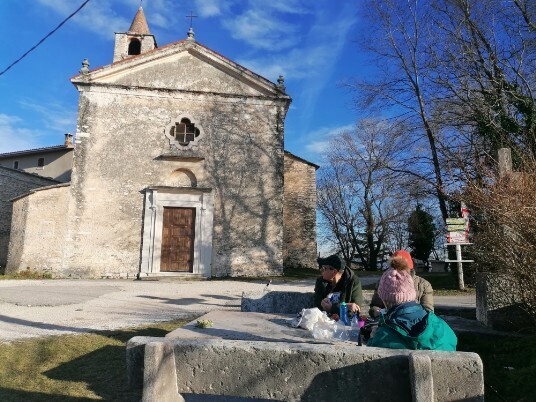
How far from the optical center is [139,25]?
83.9 feet

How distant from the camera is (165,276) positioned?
1546 cm

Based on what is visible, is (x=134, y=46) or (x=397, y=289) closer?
(x=397, y=289)

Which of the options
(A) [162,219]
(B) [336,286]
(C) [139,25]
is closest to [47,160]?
(C) [139,25]

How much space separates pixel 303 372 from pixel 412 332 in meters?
1.04

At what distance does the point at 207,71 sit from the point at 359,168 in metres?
19.7

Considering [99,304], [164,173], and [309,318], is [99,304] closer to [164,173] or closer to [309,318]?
[309,318]

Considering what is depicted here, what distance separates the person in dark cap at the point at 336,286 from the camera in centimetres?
467

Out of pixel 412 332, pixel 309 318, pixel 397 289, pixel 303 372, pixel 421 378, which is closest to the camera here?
pixel 421 378

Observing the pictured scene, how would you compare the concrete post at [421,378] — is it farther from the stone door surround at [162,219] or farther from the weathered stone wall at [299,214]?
the weathered stone wall at [299,214]

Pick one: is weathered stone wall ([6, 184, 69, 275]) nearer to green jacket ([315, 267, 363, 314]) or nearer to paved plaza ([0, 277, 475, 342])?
paved plaza ([0, 277, 475, 342])

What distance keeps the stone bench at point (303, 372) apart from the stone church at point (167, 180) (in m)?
13.6

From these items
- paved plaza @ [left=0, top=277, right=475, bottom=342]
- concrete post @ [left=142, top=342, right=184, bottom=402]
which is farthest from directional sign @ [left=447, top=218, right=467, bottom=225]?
concrete post @ [left=142, top=342, right=184, bottom=402]

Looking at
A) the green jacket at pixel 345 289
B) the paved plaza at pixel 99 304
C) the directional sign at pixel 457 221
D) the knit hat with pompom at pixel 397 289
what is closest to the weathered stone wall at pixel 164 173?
the paved plaza at pixel 99 304

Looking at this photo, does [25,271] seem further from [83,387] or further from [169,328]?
[83,387]
